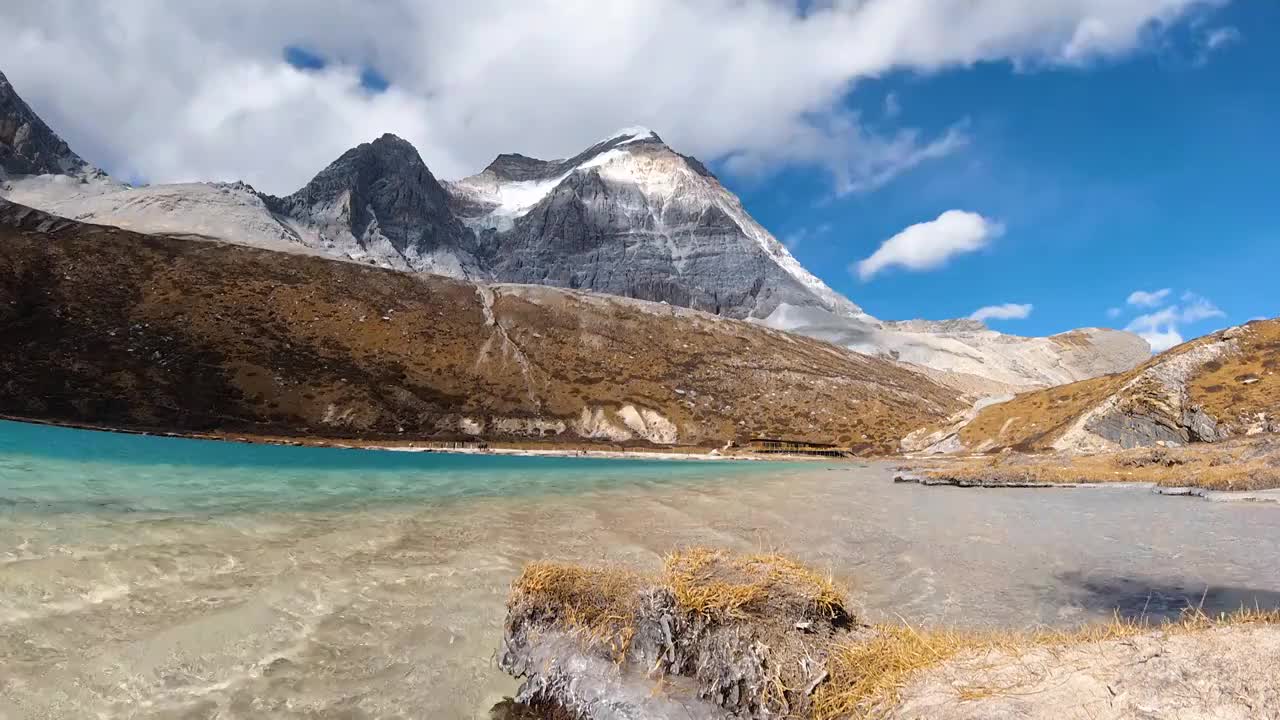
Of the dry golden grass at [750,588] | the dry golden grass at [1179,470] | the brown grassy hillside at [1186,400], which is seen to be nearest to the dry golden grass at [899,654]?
the dry golden grass at [750,588]

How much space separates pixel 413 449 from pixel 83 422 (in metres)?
43.3

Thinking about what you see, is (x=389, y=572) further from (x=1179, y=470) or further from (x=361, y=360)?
(x=361, y=360)

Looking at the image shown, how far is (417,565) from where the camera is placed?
13.6 meters

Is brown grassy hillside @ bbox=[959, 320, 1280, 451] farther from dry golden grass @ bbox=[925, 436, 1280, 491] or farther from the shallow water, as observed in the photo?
the shallow water

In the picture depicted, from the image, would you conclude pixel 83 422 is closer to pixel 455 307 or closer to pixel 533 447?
pixel 533 447

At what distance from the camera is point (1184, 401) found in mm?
63812

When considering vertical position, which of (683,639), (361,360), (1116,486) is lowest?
(683,639)

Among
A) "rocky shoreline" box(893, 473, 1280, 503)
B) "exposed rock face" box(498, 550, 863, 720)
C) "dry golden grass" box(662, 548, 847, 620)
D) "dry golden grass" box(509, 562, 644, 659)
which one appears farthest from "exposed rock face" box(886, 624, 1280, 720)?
"rocky shoreline" box(893, 473, 1280, 503)

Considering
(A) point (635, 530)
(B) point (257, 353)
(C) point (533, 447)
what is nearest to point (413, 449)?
(C) point (533, 447)

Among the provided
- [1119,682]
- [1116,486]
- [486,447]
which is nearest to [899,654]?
[1119,682]

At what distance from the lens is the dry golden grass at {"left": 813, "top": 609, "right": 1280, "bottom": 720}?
495 cm

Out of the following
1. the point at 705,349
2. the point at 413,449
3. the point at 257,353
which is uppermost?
the point at 705,349

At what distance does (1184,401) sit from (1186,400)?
0.26 metres

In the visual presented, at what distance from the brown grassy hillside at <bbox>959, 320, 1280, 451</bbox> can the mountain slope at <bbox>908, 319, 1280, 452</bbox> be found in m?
0.07
